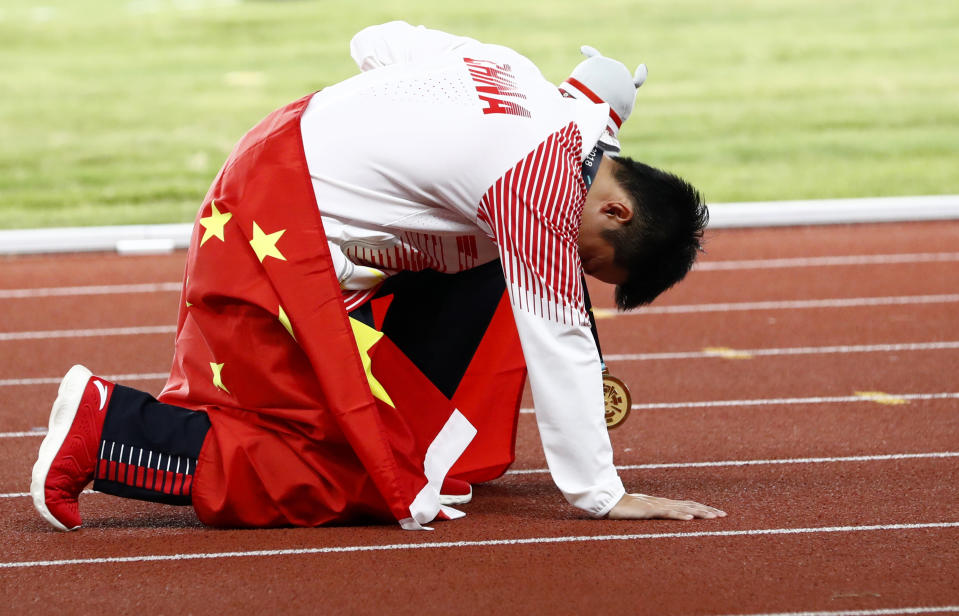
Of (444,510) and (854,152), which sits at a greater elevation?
(854,152)

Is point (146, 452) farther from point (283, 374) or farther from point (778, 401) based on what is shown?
point (778, 401)

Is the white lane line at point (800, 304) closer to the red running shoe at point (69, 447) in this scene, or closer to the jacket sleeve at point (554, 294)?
the jacket sleeve at point (554, 294)

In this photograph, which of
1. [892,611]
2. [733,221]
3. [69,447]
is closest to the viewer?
[892,611]

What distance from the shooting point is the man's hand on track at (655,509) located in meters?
3.17

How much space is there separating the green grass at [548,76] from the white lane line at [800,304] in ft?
10.5

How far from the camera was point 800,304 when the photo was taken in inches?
244

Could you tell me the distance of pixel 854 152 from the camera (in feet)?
35.1

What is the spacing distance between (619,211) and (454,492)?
0.85 metres

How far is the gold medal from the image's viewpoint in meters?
3.47

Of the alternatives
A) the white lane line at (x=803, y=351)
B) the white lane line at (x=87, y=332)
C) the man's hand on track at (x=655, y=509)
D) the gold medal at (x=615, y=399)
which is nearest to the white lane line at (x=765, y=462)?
the gold medal at (x=615, y=399)

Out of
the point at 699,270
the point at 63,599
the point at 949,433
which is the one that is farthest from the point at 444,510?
the point at 699,270

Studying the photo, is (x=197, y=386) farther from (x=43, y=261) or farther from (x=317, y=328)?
(x=43, y=261)

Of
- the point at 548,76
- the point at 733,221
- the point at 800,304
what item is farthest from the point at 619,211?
the point at 548,76

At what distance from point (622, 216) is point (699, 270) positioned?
156 inches
